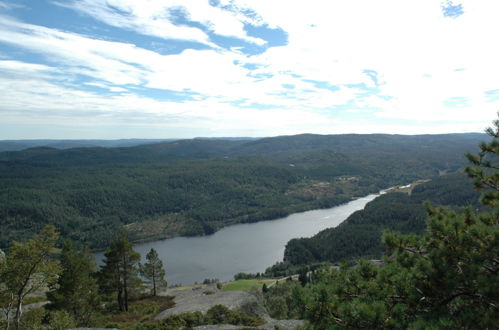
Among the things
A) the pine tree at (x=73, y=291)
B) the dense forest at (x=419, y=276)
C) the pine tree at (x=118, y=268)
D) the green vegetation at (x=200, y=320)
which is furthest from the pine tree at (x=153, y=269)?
the dense forest at (x=419, y=276)

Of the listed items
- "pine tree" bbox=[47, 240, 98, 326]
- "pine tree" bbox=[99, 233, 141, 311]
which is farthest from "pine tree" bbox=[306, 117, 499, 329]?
"pine tree" bbox=[99, 233, 141, 311]

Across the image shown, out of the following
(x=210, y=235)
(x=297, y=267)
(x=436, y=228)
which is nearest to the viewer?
(x=436, y=228)

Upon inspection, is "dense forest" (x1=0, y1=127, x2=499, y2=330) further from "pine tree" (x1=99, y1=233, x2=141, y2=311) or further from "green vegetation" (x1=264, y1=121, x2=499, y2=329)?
"pine tree" (x1=99, y1=233, x2=141, y2=311)

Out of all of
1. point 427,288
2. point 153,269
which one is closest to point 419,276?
point 427,288

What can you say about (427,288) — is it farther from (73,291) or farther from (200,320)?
(73,291)

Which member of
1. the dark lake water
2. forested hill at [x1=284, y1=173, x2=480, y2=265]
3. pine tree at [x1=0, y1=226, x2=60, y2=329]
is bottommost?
the dark lake water

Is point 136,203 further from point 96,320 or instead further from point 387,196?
point 96,320

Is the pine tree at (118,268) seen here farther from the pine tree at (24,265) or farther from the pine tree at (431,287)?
the pine tree at (431,287)

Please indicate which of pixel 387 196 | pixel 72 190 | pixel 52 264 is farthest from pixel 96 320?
pixel 72 190
